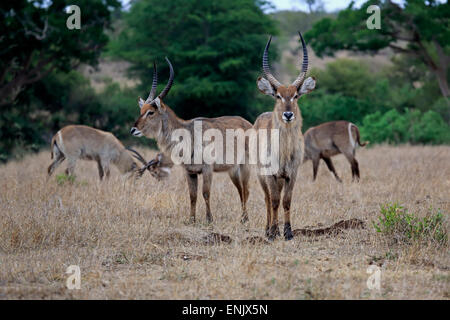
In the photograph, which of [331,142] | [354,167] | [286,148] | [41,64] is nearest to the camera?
[286,148]

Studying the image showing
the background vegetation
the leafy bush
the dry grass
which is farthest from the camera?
the background vegetation

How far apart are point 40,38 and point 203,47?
572 centimetres

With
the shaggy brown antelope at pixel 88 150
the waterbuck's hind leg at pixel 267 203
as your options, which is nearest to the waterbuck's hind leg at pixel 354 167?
the shaggy brown antelope at pixel 88 150

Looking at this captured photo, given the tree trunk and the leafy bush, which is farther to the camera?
the tree trunk

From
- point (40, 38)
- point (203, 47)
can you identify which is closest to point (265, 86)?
point (40, 38)

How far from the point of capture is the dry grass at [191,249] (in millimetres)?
3850

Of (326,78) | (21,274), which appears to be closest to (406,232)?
(21,274)

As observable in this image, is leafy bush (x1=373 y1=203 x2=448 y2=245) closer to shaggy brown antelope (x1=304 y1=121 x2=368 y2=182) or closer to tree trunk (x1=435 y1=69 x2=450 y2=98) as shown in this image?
shaggy brown antelope (x1=304 y1=121 x2=368 y2=182)

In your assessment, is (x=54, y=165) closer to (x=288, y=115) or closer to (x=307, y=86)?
(x=307, y=86)

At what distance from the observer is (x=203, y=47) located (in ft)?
59.6

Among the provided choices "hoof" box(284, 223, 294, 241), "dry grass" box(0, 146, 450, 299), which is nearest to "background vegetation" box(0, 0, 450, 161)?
"dry grass" box(0, 146, 450, 299)

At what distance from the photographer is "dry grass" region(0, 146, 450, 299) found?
385cm

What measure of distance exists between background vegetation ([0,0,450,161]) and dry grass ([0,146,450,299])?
341 inches

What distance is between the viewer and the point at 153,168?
10672 mm
